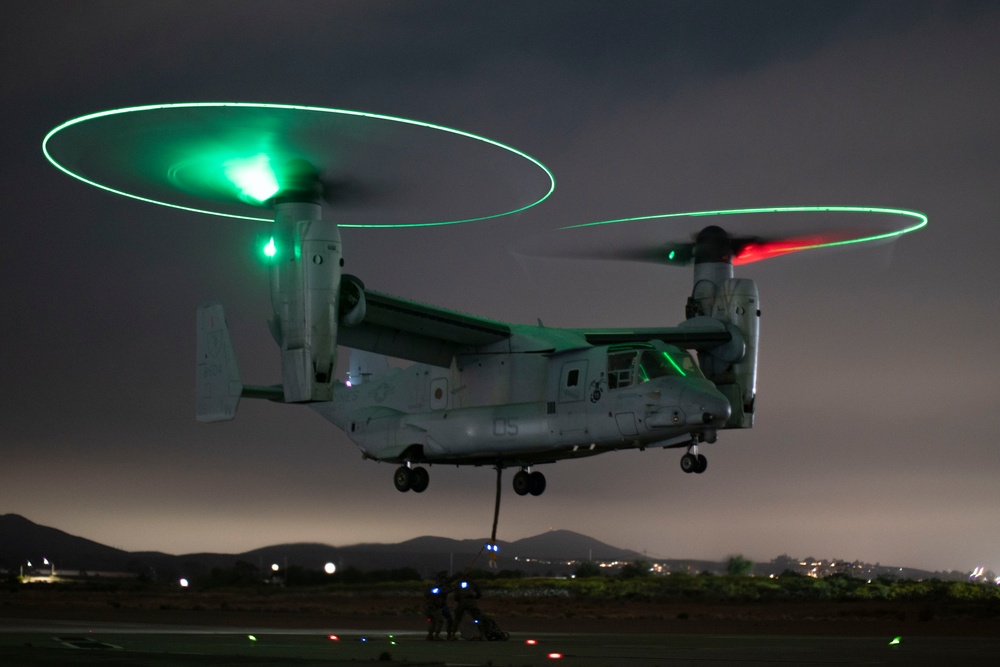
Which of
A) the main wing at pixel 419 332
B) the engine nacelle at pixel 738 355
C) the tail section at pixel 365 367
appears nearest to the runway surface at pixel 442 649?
the engine nacelle at pixel 738 355

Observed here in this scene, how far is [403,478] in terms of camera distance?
35.0 metres

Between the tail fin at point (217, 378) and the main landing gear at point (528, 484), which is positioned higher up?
the tail fin at point (217, 378)

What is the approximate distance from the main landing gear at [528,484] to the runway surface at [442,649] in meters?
6.09

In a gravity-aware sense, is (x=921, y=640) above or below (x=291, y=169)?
below

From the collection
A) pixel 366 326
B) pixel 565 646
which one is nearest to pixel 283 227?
pixel 366 326

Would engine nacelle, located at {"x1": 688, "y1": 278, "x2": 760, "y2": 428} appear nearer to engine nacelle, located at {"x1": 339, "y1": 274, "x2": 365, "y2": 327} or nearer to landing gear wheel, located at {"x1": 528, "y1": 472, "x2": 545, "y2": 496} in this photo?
landing gear wheel, located at {"x1": 528, "y1": 472, "x2": 545, "y2": 496}

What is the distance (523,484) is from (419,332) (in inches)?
199

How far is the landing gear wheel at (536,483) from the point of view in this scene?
112ft

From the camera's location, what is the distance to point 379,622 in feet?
117

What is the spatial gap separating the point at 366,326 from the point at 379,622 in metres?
8.67

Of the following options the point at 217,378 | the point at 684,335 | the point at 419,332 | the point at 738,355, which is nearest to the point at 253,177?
the point at 217,378

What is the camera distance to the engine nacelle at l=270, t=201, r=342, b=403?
86.4 ft

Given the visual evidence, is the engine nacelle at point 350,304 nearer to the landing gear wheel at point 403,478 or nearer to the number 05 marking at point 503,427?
the number 05 marking at point 503,427

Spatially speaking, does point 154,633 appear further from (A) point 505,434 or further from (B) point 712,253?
(B) point 712,253
